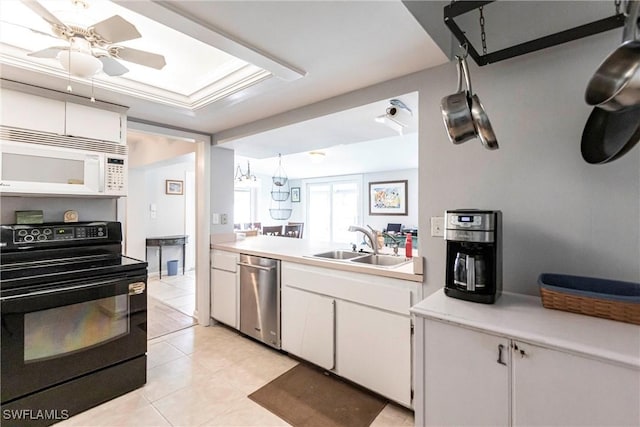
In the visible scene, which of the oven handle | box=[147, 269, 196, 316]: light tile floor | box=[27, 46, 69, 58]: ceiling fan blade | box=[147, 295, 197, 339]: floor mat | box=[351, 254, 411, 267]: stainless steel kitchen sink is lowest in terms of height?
box=[147, 295, 197, 339]: floor mat

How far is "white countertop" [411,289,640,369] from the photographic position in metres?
0.92

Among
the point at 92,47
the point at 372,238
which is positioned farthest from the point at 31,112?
the point at 372,238

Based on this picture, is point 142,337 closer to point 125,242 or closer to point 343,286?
point 343,286

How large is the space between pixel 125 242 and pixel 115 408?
3646 millimetres

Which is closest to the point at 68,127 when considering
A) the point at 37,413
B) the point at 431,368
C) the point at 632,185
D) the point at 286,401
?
the point at 37,413

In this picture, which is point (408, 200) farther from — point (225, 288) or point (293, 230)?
point (225, 288)

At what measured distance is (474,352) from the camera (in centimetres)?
114

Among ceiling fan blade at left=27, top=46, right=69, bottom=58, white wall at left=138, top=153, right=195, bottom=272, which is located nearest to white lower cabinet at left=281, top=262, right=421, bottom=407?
ceiling fan blade at left=27, top=46, right=69, bottom=58

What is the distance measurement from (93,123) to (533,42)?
2.80 metres

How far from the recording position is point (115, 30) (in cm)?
133

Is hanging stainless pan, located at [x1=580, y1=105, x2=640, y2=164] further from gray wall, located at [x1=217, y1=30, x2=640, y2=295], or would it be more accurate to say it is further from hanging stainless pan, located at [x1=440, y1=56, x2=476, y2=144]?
hanging stainless pan, located at [x1=440, y1=56, x2=476, y2=144]

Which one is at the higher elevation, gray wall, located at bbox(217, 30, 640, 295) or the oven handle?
gray wall, located at bbox(217, 30, 640, 295)

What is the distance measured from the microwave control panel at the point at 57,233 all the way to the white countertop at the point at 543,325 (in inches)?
90.8

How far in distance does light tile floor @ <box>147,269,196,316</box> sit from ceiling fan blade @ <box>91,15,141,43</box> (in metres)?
2.97
